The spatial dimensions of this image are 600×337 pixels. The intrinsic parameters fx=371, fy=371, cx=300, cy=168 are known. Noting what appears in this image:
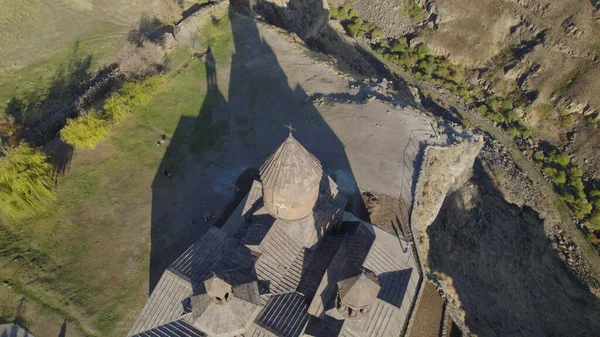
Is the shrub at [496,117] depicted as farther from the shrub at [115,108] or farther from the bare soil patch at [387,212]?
the shrub at [115,108]

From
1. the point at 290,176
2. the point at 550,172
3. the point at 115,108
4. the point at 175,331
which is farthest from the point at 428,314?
the point at 115,108

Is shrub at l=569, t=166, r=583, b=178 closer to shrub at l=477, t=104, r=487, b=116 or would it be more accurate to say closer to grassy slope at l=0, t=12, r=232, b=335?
shrub at l=477, t=104, r=487, b=116

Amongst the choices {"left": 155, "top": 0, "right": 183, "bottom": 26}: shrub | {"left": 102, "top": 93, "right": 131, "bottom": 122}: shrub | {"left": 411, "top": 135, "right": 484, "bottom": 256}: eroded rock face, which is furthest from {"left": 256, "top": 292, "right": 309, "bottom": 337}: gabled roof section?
{"left": 155, "top": 0, "right": 183, "bottom": 26}: shrub

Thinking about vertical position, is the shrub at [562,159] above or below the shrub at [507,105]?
below

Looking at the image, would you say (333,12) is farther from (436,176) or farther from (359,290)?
(359,290)

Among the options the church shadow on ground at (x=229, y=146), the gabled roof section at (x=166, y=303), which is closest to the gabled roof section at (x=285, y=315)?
the gabled roof section at (x=166, y=303)

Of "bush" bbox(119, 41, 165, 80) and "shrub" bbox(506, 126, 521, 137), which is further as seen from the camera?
"shrub" bbox(506, 126, 521, 137)

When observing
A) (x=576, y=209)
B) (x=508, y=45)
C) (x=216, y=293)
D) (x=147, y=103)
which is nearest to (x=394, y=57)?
(x=508, y=45)
